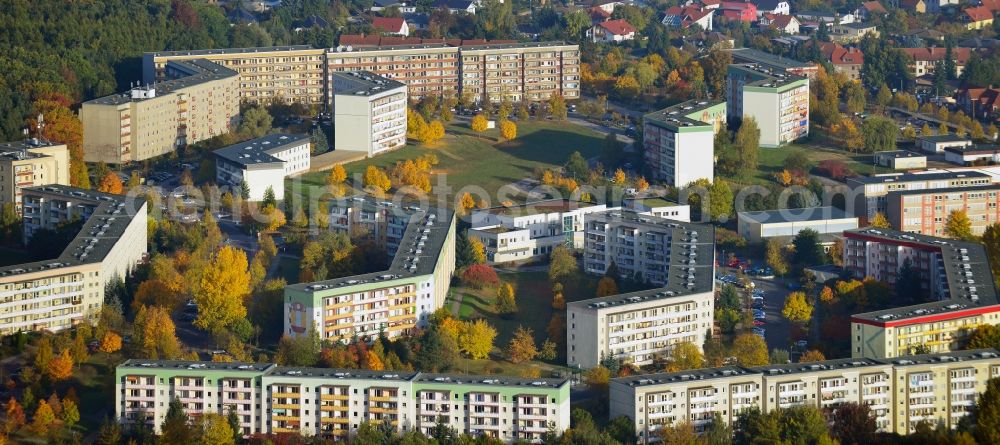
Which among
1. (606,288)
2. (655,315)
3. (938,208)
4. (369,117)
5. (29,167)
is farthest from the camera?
(369,117)

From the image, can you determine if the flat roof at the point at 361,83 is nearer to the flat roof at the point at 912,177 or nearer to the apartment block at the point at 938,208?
the flat roof at the point at 912,177

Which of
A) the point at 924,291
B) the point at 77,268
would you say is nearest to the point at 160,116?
the point at 77,268

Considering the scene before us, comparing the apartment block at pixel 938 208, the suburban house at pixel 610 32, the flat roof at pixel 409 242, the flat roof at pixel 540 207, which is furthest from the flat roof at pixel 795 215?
the suburban house at pixel 610 32

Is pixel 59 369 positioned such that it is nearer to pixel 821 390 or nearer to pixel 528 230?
pixel 528 230

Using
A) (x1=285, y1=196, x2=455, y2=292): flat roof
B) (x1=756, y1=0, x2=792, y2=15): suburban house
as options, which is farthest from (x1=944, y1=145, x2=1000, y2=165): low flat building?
(x1=756, y1=0, x2=792, y2=15): suburban house

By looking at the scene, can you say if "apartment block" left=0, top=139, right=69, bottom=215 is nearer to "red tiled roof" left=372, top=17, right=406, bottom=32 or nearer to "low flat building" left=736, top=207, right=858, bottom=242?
"low flat building" left=736, top=207, right=858, bottom=242

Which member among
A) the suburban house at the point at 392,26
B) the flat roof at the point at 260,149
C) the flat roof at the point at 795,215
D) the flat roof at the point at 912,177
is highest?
the suburban house at the point at 392,26

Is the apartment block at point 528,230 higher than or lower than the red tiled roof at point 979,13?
lower
